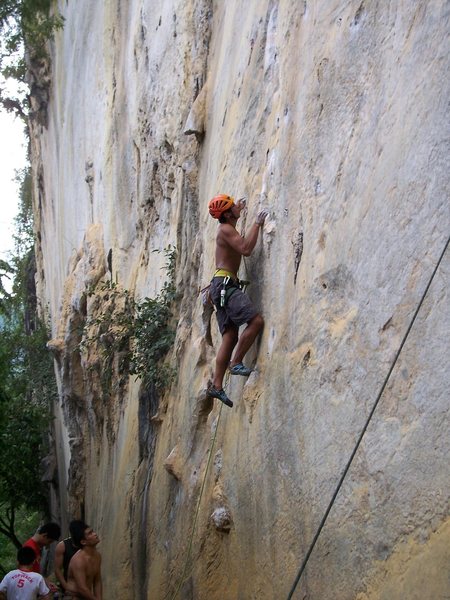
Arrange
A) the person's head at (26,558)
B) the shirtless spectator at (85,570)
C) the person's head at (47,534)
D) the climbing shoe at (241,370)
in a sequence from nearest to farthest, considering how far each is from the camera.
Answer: the climbing shoe at (241,370) → the person's head at (26,558) → the shirtless spectator at (85,570) → the person's head at (47,534)

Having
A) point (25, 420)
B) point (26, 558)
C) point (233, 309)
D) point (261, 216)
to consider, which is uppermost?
point (25, 420)

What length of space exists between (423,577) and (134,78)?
1046 centimetres

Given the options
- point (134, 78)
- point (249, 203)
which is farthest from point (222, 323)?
point (134, 78)

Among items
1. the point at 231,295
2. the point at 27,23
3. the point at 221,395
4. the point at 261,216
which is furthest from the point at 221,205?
the point at 27,23

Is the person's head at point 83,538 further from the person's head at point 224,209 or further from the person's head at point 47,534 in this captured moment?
the person's head at point 224,209

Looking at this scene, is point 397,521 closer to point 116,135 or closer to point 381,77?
point 381,77

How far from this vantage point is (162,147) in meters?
11.7

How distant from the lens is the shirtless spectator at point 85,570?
26.6 feet

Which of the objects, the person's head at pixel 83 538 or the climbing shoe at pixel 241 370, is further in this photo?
the person's head at pixel 83 538

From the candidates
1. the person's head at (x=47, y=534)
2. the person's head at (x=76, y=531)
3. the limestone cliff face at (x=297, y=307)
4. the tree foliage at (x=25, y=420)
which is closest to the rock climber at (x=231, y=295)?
the limestone cliff face at (x=297, y=307)

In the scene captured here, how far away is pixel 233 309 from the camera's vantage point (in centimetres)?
721

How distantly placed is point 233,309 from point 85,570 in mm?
2997

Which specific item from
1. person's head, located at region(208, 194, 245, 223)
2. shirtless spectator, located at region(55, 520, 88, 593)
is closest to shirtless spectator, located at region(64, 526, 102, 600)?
shirtless spectator, located at region(55, 520, 88, 593)

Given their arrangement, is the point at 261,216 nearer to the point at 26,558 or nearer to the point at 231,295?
the point at 231,295
